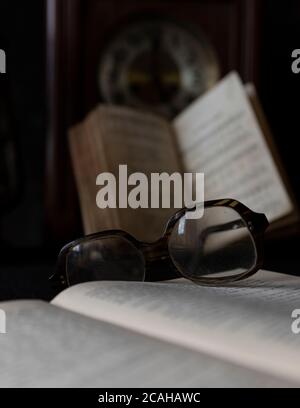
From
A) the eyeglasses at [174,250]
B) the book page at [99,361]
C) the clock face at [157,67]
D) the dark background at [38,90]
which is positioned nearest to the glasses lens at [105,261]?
the eyeglasses at [174,250]

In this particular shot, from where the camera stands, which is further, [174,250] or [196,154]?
[196,154]

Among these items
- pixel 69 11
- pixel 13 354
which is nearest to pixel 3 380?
pixel 13 354

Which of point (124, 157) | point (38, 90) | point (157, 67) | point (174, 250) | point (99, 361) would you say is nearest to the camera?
point (99, 361)

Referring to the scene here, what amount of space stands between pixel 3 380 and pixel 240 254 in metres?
0.31

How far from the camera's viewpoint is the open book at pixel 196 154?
840 mm

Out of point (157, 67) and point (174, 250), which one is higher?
point (157, 67)

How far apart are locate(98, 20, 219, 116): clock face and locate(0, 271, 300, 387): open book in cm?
71

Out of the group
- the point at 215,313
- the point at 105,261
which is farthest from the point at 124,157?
the point at 215,313

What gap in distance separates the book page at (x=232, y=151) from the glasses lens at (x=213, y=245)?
0.76 ft

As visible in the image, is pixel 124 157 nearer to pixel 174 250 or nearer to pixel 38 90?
pixel 174 250

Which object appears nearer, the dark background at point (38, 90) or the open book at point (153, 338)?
the open book at point (153, 338)

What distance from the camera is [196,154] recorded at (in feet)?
3.19

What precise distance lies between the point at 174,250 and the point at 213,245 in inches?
1.6

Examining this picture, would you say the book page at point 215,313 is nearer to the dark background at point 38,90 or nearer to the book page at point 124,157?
the book page at point 124,157
